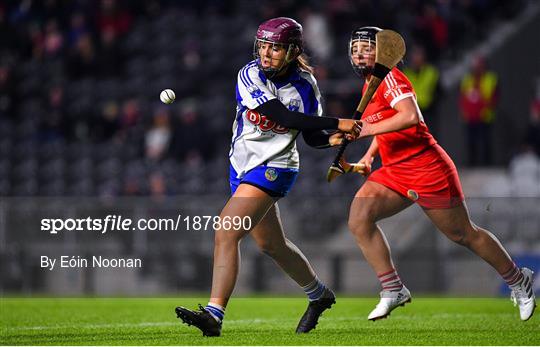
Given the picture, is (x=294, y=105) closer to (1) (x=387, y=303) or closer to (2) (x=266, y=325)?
(1) (x=387, y=303)

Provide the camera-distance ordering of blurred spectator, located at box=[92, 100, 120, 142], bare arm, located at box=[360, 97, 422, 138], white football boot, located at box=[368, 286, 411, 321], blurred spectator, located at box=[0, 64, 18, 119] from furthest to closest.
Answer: blurred spectator, located at box=[0, 64, 18, 119] < blurred spectator, located at box=[92, 100, 120, 142] < white football boot, located at box=[368, 286, 411, 321] < bare arm, located at box=[360, 97, 422, 138]

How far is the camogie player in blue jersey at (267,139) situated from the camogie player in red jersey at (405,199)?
54 centimetres

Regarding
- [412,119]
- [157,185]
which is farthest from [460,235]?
[157,185]

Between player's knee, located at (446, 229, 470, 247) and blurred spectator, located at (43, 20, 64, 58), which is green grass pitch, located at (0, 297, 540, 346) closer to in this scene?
player's knee, located at (446, 229, 470, 247)

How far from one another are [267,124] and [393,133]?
1072 mm

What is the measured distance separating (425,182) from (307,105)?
107 cm

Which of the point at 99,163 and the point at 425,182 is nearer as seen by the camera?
the point at 425,182

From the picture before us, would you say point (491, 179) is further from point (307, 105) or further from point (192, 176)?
point (307, 105)

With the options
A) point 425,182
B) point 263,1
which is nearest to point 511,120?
point 263,1

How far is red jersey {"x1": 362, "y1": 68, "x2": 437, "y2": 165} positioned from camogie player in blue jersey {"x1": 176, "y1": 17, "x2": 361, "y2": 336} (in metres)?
0.48

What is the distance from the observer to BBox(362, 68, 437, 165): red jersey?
807cm

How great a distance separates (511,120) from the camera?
1806cm

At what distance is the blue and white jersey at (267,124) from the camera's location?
7.71 metres

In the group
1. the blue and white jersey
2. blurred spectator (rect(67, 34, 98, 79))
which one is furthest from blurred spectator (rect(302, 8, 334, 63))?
the blue and white jersey
